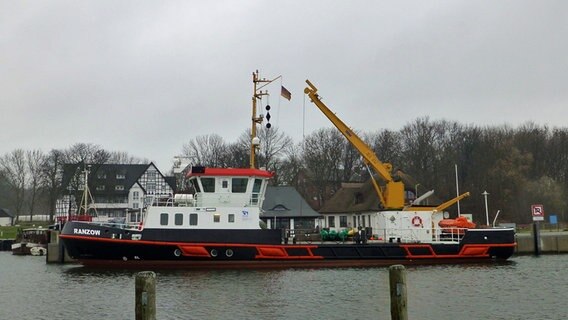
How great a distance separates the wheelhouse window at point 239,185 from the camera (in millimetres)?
25203

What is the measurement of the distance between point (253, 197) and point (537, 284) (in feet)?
40.4

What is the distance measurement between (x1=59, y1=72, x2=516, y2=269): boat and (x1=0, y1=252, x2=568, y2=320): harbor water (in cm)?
77

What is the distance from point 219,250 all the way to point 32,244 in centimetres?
2269

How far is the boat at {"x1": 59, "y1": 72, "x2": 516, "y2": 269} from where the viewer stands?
78.1 ft

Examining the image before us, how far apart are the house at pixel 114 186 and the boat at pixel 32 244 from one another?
1754 cm

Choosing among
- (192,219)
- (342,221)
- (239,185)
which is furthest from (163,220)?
(342,221)

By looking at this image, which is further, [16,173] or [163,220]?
[16,173]

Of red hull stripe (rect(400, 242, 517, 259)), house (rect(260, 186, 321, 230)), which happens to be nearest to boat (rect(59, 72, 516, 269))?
red hull stripe (rect(400, 242, 517, 259))

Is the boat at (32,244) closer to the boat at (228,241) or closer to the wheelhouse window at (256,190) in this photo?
the boat at (228,241)

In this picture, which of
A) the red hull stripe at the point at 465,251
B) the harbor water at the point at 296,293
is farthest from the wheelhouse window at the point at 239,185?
the red hull stripe at the point at 465,251

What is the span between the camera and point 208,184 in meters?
25.1

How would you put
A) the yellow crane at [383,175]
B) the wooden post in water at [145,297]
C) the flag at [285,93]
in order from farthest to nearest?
1. the yellow crane at [383,175]
2. the flag at [285,93]
3. the wooden post in water at [145,297]

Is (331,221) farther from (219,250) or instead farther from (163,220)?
(163,220)

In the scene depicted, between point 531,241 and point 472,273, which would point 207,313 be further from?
point 531,241
